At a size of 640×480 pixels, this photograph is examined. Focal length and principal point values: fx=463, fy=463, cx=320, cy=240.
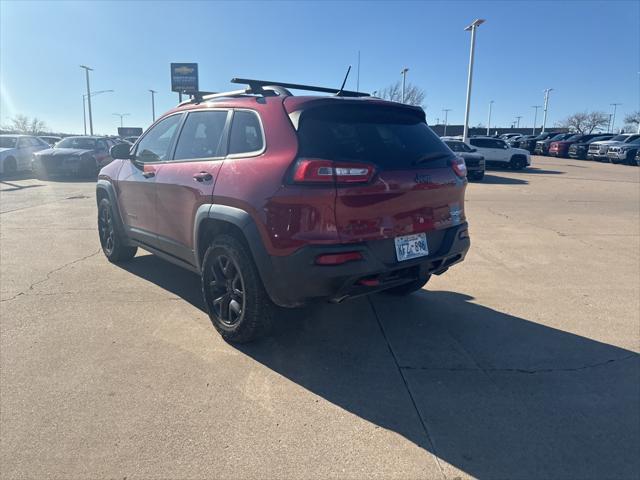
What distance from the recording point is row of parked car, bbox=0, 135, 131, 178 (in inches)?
687

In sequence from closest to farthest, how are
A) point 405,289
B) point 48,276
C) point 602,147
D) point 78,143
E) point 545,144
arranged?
point 405,289, point 48,276, point 78,143, point 602,147, point 545,144

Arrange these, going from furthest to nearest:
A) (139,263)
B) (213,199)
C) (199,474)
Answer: (139,263) → (213,199) → (199,474)

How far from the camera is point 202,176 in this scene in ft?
12.5

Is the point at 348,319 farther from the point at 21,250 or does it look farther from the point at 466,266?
the point at 21,250

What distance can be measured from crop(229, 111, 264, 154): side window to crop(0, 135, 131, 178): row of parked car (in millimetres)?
14668

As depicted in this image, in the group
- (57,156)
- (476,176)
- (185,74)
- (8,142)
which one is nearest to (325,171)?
(476,176)

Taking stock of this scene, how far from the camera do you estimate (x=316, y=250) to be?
2.99 m

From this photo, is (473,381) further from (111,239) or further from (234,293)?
(111,239)

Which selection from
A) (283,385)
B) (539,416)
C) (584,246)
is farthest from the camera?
(584,246)

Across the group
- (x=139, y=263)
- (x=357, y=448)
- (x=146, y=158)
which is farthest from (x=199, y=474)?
(x=139, y=263)

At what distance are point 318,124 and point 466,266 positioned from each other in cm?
371

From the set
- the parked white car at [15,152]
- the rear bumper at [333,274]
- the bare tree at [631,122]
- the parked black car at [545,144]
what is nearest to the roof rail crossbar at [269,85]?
the rear bumper at [333,274]

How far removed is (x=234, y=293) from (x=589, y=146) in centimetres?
3662

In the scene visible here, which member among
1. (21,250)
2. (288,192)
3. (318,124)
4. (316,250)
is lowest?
(21,250)
